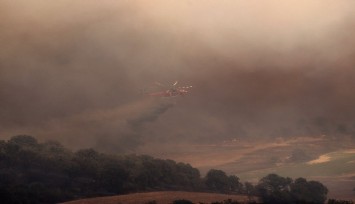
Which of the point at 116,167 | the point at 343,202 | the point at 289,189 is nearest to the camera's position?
the point at 343,202

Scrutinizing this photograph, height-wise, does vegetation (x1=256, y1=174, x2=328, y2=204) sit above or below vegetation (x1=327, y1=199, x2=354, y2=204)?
above

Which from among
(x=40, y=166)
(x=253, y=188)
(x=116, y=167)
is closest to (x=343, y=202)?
(x=253, y=188)

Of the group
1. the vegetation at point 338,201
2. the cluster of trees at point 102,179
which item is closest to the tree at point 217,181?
the cluster of trees at point 102,179

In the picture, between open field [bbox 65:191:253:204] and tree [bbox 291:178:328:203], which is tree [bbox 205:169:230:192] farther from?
tree [bbox 291:178:328:203]

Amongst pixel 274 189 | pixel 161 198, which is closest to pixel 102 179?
pixel 161 198

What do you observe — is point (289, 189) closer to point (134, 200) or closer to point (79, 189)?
point (134, 200)

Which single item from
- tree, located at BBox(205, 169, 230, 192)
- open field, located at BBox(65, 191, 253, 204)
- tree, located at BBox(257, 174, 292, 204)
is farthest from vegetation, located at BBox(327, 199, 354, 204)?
tree, located at BBox(205, 169, 230, 192)
